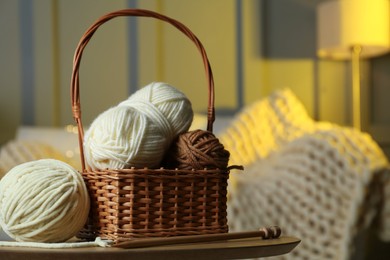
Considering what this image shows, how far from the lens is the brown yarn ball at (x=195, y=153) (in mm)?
976

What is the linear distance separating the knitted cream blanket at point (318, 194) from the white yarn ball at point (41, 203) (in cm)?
118

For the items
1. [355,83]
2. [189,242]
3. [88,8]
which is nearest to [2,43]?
[88,8]

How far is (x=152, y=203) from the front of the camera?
940 millimetres

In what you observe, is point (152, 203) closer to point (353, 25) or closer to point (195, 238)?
point (195, 238)

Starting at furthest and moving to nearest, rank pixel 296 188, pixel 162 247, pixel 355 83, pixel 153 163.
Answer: pixel 355 83 → pixel 296 188 → pixel 153 163 → pixel 162 247

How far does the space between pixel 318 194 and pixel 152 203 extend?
45.2 inches

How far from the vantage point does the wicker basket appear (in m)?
0.93

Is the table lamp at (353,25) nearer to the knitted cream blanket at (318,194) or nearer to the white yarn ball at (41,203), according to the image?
the knitted cream blanket at (318,194)

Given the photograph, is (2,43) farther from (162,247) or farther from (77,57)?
(162,247)

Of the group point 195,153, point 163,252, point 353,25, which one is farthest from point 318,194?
point 163,252

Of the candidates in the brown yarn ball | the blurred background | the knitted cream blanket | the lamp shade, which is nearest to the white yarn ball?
the brown yarn ball

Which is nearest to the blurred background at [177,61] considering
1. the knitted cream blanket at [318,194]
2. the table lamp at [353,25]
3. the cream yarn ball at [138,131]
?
the table lamp at [353,25]

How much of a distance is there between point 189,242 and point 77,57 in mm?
312

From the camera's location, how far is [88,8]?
2.99 metres
